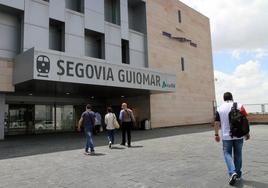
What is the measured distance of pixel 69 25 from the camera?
18.5 m

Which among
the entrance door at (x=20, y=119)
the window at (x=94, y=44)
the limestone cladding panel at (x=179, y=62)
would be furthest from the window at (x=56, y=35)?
the limestone cladding panel at (x=179, y=62)

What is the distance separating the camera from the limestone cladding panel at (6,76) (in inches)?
587

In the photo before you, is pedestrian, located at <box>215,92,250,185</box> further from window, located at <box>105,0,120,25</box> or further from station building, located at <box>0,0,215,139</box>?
window, located at <box>105,0,120,25</box>

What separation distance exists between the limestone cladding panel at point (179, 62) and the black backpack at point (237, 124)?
1750 cm

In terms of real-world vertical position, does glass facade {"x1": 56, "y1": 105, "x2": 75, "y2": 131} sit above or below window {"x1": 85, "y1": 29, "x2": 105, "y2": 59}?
below

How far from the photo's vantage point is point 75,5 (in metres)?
20.3

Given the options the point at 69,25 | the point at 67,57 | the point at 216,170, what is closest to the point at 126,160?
the point at 216,170

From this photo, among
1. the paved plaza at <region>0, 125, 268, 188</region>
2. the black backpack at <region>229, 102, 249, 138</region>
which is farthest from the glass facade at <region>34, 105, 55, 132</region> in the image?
the black backpack at <region>229, 102, 249, 138</region>

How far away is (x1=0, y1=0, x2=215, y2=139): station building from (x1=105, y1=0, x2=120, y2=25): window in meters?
0.08

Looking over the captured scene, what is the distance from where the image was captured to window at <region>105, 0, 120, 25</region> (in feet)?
73.5

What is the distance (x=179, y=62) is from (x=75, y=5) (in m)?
11.6

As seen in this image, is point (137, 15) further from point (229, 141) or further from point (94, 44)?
point (229, 141)

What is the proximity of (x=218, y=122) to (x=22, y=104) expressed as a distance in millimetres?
17895

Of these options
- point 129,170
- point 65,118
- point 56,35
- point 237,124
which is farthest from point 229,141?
point 65,118
